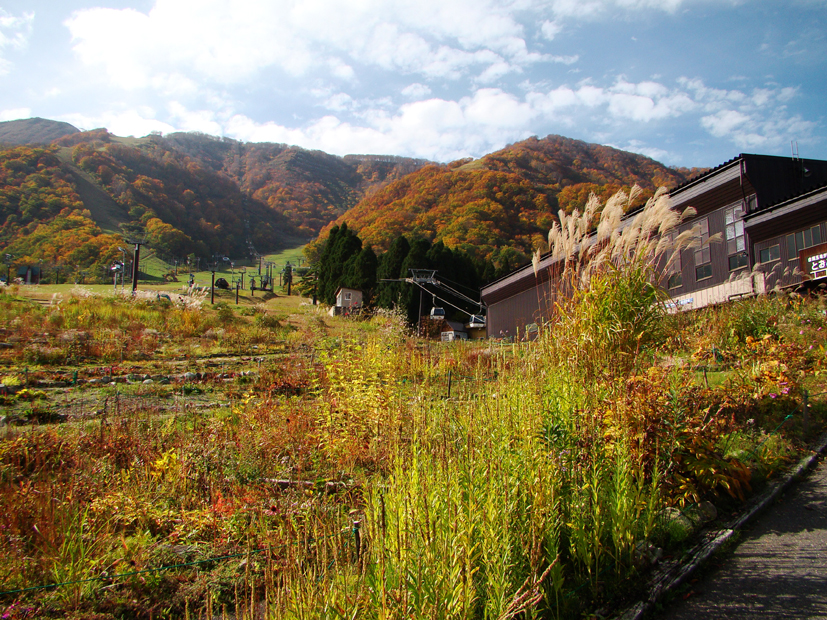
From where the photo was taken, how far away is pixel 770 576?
2.71 m

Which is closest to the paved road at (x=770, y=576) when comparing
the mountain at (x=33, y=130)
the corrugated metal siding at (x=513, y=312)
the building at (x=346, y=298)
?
the corrugated metal siding at (x=513, y=312)

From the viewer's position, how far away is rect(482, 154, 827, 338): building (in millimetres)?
12914

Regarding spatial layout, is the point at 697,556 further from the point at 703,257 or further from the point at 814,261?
the point at 703,257

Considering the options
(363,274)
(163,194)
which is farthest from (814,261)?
(163,194)

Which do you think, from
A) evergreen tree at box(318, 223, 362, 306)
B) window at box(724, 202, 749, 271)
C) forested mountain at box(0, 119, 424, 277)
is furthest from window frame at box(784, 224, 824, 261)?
forested mountain at box(0, 119, 424, 277)

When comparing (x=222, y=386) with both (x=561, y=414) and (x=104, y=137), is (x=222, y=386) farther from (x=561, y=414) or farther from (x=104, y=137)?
(x=104, y=137)

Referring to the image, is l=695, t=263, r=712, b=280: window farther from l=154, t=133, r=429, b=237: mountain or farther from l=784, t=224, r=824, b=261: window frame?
l=154, t=133, r=429, b=237: mountain

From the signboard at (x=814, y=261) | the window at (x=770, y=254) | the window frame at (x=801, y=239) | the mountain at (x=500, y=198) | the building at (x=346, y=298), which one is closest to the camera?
the signboard at (x=814, y=261)

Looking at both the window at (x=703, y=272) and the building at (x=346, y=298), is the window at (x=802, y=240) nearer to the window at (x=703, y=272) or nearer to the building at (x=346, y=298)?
the window at (x=703, y=272)

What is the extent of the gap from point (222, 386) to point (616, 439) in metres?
6.75

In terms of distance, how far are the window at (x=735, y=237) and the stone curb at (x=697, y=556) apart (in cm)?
1287

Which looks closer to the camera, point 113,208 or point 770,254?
point 770,254

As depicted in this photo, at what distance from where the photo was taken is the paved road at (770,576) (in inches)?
95.6

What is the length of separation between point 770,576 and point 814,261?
44.3ft
